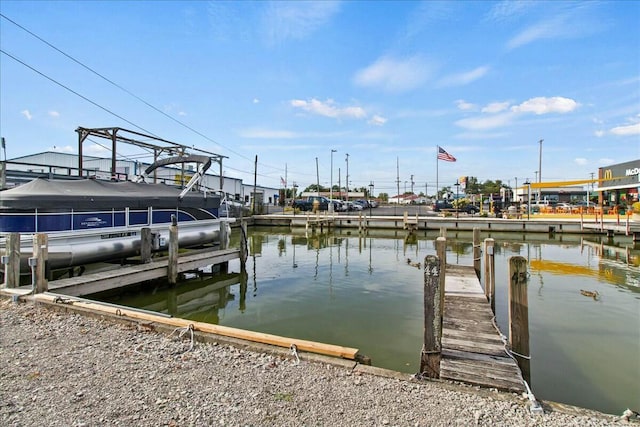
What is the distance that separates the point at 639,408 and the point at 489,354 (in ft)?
6.33

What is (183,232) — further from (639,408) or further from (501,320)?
(639,408)

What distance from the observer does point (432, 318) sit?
4094mm

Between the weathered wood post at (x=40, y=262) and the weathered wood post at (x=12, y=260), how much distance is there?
16.2 inches

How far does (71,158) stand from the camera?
31469 mm

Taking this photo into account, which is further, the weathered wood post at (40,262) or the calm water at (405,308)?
the weathered wood post at (40,262)

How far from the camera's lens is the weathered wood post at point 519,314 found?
4270 mm

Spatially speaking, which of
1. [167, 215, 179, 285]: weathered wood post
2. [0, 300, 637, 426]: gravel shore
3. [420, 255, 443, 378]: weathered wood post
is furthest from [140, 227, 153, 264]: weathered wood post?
[420, 255, 443, 378]: weathered wood post

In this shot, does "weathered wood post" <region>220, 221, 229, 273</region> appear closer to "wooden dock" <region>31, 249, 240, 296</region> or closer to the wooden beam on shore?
"wooden dock" <region>31, 249, 240, 296</region>

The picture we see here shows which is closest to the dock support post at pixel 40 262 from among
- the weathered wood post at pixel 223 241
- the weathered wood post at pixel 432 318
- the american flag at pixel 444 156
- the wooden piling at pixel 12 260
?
the wooden piling at pixel 12 260

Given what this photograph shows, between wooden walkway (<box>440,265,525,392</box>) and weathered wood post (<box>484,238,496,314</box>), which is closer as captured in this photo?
wooden walkway (<box>440,265,525,392</box>)

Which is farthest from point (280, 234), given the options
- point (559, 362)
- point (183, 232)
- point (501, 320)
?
point (559, 362)

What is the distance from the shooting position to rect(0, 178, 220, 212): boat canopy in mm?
7891

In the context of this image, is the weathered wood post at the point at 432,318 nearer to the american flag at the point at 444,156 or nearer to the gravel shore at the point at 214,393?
the gravel shore at the point at 214,393

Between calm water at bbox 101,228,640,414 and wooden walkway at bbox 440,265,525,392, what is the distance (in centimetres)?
83
